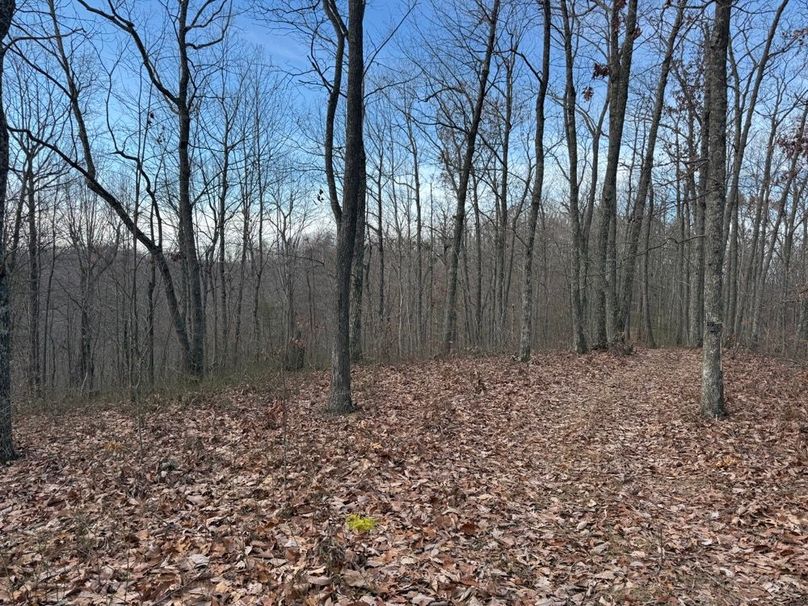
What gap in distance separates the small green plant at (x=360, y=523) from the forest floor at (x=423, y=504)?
0.07ft

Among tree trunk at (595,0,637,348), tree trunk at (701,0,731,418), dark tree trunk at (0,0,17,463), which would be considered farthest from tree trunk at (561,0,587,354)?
dark tree trunk at (0,0,17,463)

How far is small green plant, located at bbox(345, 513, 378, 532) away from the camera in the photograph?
452 centimetres

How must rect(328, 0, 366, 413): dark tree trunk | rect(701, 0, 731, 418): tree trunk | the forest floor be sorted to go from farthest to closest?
rect(328, 0, 366, 413): dark tree trunk → rect(701, 0, 731, 418): tree trunk → the forest floor

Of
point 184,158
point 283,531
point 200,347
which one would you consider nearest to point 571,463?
point 283,531

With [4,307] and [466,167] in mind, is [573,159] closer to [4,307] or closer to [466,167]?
[466,167]

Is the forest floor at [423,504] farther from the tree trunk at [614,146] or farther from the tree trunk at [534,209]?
the tree trunk at [614,146]

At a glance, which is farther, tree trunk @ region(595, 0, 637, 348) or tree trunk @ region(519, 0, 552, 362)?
tree trunk @ region(595, 0, 637, 348)

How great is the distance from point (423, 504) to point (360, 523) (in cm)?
79

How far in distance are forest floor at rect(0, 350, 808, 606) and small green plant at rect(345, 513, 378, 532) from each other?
0.02 m

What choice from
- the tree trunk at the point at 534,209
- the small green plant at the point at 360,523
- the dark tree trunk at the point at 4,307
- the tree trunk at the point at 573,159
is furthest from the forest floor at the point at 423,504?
the tree trunk at the point at 573,159

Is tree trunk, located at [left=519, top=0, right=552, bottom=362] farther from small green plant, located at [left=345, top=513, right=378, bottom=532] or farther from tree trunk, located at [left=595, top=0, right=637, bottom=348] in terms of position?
small green plant, located at [left=345, top=513, right=378, bottom=532]

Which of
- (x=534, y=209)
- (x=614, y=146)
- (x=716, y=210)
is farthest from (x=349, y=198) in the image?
(x=614, y=146)

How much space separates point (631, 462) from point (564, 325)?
27915 millimetres

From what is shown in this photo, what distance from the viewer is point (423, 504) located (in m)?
5.08
